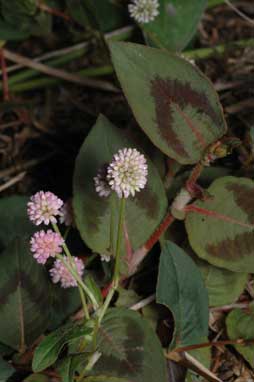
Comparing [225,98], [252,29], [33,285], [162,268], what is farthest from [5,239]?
[252,29]

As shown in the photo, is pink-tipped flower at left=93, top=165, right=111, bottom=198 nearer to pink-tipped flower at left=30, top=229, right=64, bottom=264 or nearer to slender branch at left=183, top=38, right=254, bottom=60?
pink-tipped flower at left=30, top=229, right=64, bottom=264

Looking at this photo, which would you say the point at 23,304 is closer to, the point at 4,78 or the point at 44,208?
the point at 44,208

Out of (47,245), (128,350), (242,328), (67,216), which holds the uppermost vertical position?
(47,245)

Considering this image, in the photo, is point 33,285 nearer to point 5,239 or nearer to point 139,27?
point 5,239

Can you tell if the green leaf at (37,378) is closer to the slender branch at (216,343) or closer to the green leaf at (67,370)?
the green leaf at (67,370)

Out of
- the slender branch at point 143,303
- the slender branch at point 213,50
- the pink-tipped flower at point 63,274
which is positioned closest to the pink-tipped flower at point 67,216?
the pink-tipped flower at point 63,274

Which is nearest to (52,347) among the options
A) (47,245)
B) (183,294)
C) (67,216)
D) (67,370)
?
(67,370)

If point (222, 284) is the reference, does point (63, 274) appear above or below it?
above

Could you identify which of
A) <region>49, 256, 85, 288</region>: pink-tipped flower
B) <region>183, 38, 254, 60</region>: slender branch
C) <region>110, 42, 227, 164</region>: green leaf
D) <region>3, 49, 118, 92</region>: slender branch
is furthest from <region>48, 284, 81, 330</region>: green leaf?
<region>183, 38, 254, 60</region>: slender branch
